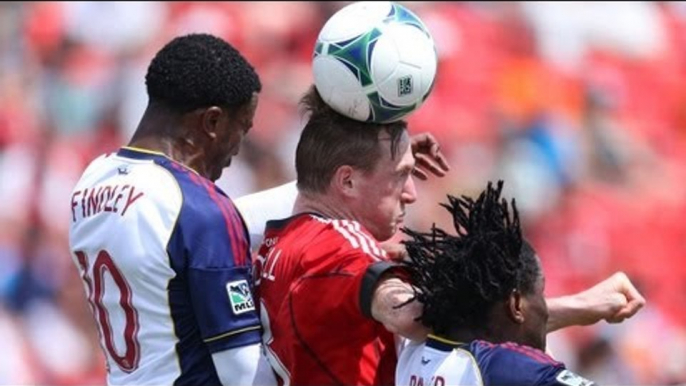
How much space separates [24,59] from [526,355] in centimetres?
524

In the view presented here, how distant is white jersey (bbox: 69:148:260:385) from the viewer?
4125mm

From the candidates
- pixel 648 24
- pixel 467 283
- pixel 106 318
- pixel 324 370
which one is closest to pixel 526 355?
pixel 467 283

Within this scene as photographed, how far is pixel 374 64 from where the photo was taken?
173 inches

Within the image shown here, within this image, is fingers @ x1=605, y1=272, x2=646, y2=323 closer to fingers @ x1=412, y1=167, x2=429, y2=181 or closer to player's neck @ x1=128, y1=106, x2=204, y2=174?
fingers @ x1=412, y1=167, x2=429, y2=181

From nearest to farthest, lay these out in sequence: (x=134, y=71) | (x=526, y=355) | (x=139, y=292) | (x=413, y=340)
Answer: (x=526, y=355) → (x=413, y=340) → (x=139, y=292) → (x=134, y=71)

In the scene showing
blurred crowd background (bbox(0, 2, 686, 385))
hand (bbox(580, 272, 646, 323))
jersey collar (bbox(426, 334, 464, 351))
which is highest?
hand (bbox(580, 272, 646, 323))

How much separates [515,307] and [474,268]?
0.15 m

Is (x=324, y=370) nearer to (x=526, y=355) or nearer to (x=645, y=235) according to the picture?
(x=526, y=355)

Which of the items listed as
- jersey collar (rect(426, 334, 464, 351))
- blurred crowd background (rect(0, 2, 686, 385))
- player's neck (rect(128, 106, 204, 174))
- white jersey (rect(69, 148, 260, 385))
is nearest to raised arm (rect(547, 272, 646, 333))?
jersey collar (rect(426, 334, 464, 351))

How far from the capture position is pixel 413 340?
154 inches

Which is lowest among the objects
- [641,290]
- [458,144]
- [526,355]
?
[641,290]

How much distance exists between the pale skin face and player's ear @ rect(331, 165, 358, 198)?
0.02 m

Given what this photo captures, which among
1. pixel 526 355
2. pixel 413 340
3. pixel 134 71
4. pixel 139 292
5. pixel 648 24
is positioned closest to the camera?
pixel 526 355

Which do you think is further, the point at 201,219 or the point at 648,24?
the point at 648,24
